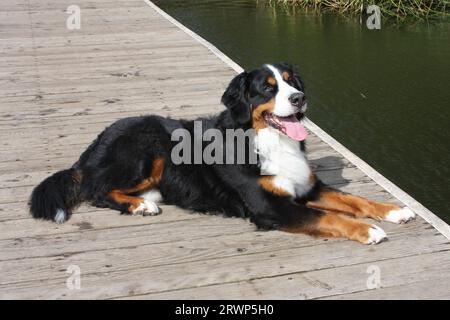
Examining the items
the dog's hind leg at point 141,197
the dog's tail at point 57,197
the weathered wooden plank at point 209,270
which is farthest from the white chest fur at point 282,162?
the dog's tail at point 57,197

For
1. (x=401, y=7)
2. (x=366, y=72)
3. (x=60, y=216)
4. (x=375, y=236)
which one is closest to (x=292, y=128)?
(x=375, y=236)

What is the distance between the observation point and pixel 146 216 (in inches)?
145

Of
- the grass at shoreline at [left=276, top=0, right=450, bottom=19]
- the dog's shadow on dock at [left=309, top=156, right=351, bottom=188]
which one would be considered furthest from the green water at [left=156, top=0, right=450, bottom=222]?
the dog's shadow on dock at [left=309, top=156, right=351, bottom=188]

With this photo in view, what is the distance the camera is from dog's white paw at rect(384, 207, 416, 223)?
11.7 feet

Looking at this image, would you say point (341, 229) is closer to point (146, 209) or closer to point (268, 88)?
point (268, 88)

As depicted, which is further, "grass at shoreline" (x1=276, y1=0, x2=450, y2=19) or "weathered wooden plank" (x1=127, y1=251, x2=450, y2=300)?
"grass at shoreline" (x1=276, y1=0, x2=450, y2=19)

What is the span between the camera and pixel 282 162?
3.68 m

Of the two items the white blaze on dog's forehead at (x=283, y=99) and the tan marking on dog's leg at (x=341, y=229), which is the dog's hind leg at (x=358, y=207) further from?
the white blaze on dog's forehead at (x=283, y=99)

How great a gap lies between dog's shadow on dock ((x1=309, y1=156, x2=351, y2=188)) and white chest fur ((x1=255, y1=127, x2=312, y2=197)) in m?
0.47

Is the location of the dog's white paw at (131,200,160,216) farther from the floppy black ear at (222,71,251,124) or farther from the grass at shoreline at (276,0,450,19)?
the grass at shoreline at (276,0,450,19)

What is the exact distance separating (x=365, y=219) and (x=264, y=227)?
0.58m

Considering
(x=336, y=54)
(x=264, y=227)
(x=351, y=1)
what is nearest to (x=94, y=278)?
(x=264, y=227)

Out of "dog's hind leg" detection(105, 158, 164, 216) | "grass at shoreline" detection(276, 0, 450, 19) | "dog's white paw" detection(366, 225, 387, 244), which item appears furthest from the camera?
"grass at shoreline" detection(276, 0, 450, 19)

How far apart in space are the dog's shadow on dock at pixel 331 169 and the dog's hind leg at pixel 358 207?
0.37 meters
